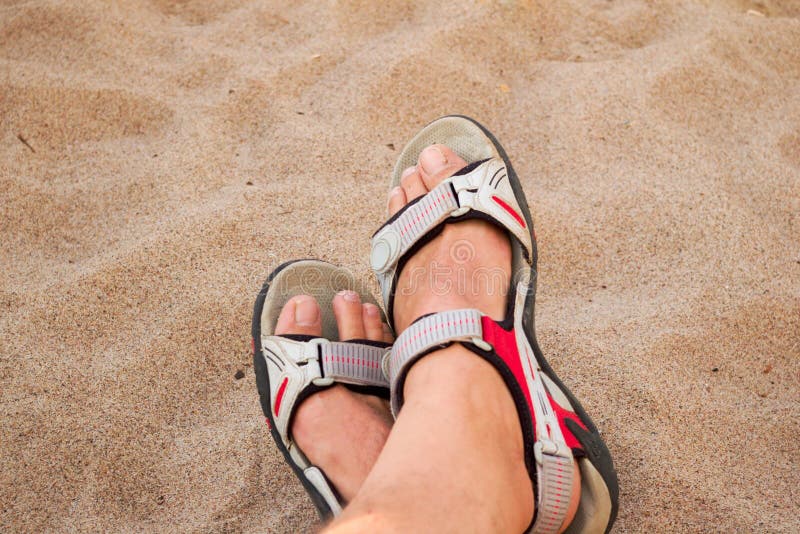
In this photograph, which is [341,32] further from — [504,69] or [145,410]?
[145,410]

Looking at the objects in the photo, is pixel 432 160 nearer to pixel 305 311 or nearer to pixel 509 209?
pixel 509 209

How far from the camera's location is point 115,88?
1897mm

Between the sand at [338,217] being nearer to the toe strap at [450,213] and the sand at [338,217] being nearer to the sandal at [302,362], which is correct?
the sandal at [302,362]

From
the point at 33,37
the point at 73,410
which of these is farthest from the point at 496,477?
the point at 33,37

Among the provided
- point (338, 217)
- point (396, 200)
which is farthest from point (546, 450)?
point (338, 217)

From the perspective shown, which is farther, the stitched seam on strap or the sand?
the stitched seam on strap

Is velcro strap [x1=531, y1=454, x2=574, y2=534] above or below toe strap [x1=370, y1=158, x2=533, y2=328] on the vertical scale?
below

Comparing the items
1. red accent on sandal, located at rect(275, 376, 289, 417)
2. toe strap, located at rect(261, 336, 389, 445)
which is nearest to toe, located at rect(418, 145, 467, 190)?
toe strap, located at rect(261, 336, 389, 445)

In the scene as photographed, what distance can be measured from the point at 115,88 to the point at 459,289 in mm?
1246

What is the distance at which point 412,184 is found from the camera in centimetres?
149

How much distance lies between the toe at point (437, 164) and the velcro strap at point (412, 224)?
0.06m

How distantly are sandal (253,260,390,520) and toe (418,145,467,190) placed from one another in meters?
0.30

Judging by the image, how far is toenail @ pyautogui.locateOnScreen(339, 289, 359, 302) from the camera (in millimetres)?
1394

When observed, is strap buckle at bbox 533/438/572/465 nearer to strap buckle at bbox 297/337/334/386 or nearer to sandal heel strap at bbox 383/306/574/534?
sandal heel strap at bbox 383/306/574/534
